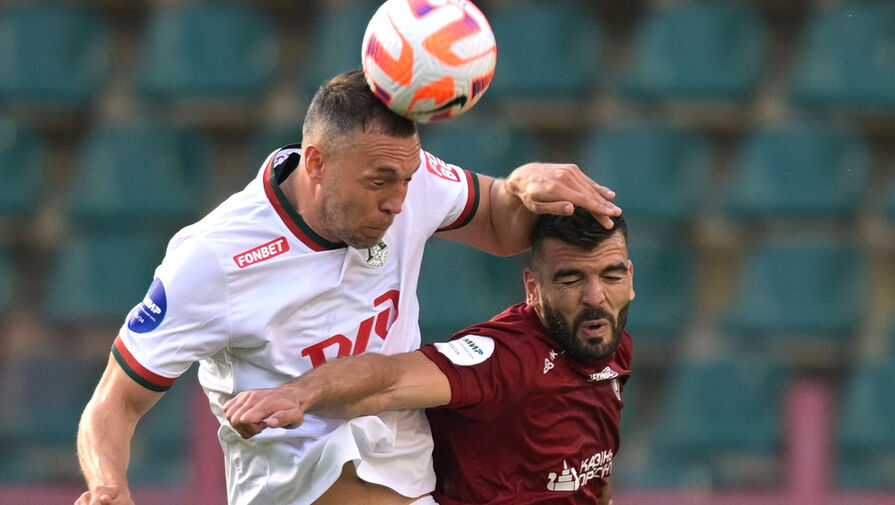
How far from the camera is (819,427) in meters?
6.15

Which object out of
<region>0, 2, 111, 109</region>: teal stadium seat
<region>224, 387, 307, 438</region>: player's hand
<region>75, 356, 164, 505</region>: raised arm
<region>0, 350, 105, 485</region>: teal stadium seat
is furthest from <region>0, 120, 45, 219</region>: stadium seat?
<region>224, 387, 307, 438</region>: player's hand

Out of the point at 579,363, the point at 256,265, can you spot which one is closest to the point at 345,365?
the point at 256,265

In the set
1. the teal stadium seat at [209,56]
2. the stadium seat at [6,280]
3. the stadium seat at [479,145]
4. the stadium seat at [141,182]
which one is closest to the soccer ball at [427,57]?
the stadium seat at [479,145]

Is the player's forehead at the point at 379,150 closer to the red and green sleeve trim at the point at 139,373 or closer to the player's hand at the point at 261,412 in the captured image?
the player's hand at the point at 261,412

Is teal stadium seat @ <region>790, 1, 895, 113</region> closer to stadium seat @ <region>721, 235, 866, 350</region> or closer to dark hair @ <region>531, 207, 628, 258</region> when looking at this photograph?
stadium seat @ <region>721, 235, 866, 350</region>

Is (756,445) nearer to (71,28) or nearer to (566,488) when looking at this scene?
(566,488)

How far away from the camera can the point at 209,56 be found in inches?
336

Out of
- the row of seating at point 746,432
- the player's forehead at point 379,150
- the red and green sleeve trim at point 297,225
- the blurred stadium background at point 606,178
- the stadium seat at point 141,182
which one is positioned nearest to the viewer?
the player's forehead at point 379,150

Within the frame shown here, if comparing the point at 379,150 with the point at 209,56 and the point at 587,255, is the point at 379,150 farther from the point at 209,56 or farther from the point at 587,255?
the point at 209,56

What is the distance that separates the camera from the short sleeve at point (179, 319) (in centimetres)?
356

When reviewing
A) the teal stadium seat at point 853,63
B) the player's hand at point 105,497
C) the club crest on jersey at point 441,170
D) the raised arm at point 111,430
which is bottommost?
the player's hand at point 105,497

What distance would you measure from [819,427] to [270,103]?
4.02m

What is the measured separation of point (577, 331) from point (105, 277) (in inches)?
188

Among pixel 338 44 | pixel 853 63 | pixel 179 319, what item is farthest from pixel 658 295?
pixel 179 319
